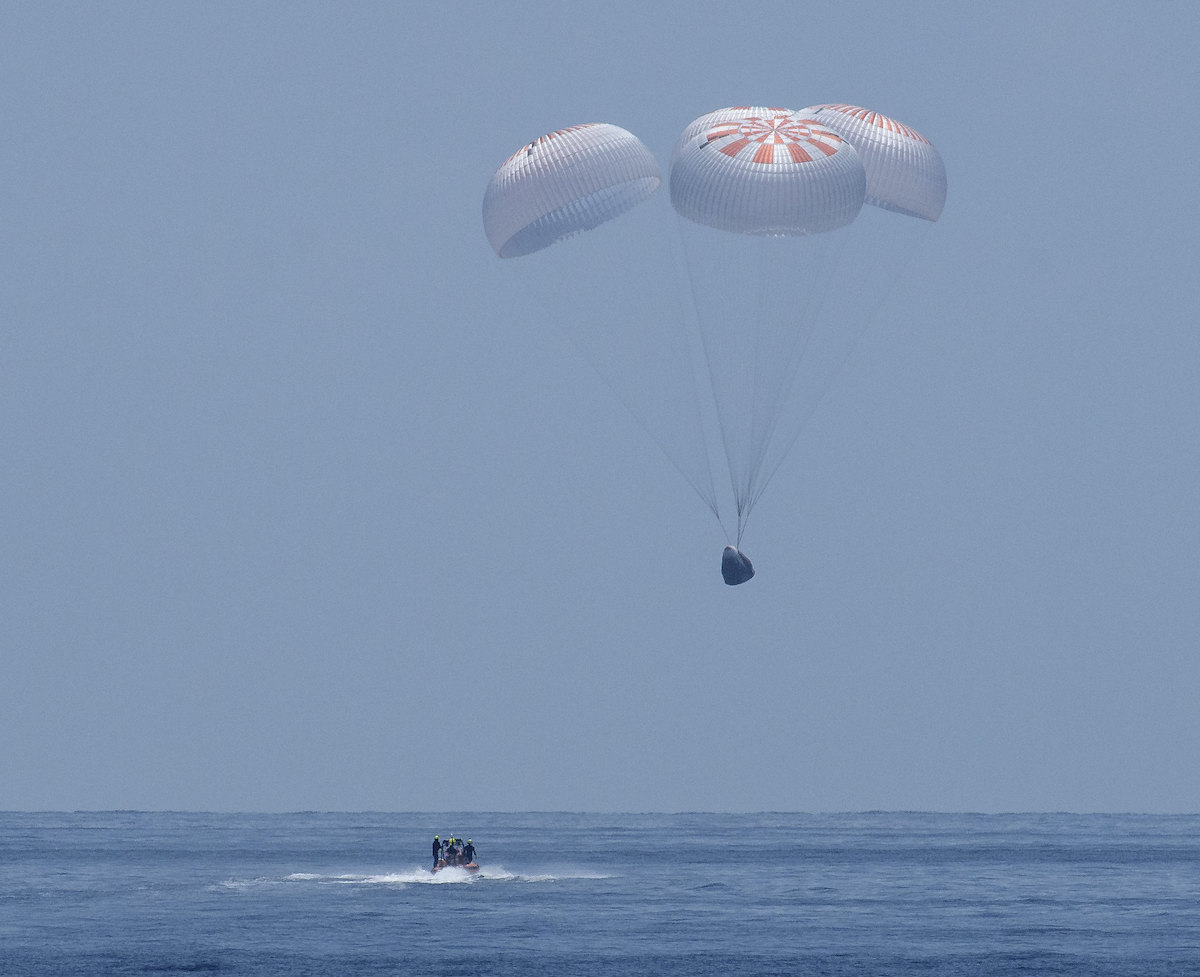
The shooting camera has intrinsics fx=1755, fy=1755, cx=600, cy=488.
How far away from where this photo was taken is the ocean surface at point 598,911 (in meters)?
36.1

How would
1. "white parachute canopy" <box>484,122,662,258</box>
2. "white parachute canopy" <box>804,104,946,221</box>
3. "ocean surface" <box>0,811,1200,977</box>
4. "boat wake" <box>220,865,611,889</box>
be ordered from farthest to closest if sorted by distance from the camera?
"boat wake" <box>220,865,611,889</box>
"ocean surface" <box>0,811,1200,977</box>
"white parachute canopy" <box>804,104,946,221</box>
"white parachute canopy" <box>484,122,662,258</box>

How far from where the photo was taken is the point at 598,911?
45812mm

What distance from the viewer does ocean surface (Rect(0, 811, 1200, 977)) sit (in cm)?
3606

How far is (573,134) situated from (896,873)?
38.7 metres

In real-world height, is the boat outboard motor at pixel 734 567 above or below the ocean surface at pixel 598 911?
above

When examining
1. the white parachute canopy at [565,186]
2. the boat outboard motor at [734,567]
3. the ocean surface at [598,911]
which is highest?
the white parachute canopy at [565,186]

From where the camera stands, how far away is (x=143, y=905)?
48.0 metres

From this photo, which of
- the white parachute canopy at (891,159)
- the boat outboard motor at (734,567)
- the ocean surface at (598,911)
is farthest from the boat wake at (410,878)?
the white parachute canopy at (891,159)

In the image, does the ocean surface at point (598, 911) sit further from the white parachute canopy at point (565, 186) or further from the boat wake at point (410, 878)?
the white parachute canopy at point (565, 186)

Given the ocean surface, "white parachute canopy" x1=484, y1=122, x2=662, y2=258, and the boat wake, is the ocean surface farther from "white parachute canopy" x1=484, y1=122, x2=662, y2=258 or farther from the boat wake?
"white parachute canopy" x1=484, y1=122, x2=662, y2=258

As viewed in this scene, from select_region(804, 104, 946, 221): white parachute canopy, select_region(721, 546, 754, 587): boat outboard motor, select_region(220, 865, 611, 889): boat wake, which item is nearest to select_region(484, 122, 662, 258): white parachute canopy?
select_region(804, 104, 946, 221): white parachute canopy

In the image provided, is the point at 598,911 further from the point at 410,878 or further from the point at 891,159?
the point at 891,159

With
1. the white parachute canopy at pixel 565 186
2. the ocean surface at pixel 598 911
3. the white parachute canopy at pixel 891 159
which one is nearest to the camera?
the white parachute canopy at pixel 565 186

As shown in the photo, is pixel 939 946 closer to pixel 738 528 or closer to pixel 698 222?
pixel 738 528
